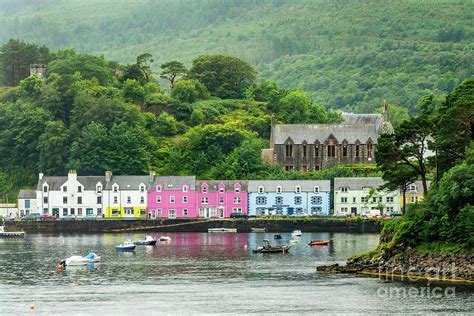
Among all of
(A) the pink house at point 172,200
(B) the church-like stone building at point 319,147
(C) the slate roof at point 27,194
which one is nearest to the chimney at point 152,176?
(A) the pink house at point 172,200

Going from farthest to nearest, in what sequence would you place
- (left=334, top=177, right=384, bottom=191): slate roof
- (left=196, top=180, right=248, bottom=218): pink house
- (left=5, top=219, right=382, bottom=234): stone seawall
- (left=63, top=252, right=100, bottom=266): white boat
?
(left=196, top=180, right=248, bottom=218): pink house
(left=334, top=177, right=384, bottom=191): slate roof
(left=5, top=219, right=382, bottom=234): stone seawall
(left=63, top=252, right=100, bottom=266): white boat

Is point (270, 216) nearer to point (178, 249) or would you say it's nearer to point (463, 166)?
point (178, 249)

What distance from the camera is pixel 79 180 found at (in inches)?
6580

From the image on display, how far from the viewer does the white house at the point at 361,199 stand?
15950 centimetres

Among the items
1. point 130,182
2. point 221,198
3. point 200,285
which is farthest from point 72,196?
point 200,285

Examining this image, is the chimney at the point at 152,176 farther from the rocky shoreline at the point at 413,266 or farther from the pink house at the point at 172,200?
the rocky shoreline at the point at 413,266

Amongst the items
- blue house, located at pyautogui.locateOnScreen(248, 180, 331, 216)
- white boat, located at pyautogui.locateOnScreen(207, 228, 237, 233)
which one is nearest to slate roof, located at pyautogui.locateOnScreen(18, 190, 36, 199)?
white boat, located at pyautogui.locateOnScreen(207, 228, 237, 233)

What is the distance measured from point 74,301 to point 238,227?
72456 millimetres

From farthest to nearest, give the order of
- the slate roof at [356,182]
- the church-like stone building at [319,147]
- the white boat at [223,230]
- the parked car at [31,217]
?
the church-like stone building at [319,147], the slate roof at [356,182], the parked car at [31,217], the white boat at [223,230]

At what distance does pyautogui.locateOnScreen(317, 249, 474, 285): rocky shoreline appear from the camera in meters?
85.8

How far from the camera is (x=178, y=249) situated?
124m

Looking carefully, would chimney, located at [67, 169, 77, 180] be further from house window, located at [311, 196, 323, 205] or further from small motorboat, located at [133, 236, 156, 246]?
small motorboat, located at [133, 236, 156, 246]

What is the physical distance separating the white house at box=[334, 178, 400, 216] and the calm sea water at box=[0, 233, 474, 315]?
1298 inches

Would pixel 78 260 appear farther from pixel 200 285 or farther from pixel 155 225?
pixel 155 225
